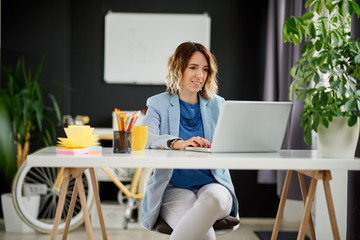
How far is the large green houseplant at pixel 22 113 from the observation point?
3373 millimetres

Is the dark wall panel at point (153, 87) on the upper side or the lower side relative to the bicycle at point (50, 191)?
upper

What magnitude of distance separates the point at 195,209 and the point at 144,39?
8.29ft

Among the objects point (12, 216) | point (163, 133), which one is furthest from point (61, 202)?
point (12, 216)

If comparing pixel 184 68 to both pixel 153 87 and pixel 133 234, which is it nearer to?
pixel 133 234

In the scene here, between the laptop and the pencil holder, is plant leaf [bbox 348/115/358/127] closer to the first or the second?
the laptop

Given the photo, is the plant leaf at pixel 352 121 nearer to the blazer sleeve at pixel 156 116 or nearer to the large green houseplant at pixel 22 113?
the blazer sleeve at pixel 156 116

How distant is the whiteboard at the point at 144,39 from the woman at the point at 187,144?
1.80m

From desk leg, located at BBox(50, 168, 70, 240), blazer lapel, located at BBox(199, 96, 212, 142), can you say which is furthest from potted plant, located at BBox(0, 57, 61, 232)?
desk leg, located at BBox(50, 168, 70, 240)

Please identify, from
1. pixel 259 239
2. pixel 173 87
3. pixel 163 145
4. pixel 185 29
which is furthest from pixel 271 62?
pixel 163 145

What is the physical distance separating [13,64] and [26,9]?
49cm

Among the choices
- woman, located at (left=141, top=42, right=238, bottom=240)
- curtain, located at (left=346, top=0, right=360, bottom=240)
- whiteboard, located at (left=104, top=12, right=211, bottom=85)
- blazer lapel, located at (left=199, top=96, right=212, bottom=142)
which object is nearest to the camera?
woman, located at (left=141, top=42, right=238, bottom=240)

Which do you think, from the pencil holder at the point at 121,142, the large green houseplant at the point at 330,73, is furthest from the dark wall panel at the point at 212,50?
the pencil holder at the point at 121,142

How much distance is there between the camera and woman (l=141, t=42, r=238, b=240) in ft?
5.65

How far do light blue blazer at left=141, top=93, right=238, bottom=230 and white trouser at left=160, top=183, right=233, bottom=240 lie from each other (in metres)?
0.06
